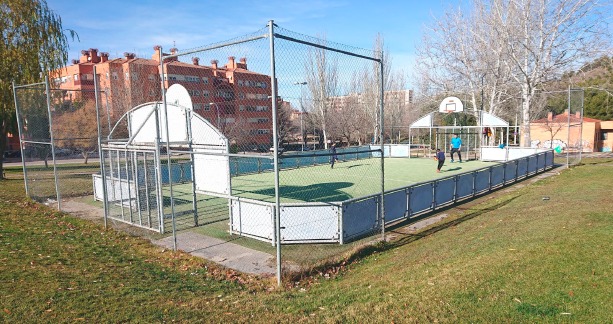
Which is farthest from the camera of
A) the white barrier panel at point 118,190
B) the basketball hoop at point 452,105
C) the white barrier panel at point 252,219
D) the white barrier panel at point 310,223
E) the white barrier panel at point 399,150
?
the white barrier panel at point 399,150

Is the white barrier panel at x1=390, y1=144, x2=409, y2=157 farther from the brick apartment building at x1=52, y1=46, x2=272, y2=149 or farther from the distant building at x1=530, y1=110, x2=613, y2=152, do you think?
the brick apartment building at x1=52, y1=46, x2=272, y2=149

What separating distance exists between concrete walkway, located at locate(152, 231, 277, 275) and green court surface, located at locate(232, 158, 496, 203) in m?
3.84

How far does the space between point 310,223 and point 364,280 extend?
2.50 meters

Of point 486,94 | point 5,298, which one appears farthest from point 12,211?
point 486,94

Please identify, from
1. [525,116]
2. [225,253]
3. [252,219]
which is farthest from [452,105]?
[225,253]

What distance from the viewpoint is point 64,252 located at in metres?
7.72

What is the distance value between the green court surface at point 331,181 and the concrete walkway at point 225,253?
151 inches

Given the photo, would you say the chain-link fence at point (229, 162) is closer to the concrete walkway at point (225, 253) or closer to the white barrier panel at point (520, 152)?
the concrete walkway at point (225, 253)

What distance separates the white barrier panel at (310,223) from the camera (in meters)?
8.48

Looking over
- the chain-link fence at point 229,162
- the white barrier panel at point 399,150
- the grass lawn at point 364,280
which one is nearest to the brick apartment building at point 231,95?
the chain-link fence at point 229,162

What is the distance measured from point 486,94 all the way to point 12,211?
34.7 metres

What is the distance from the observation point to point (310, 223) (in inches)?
337

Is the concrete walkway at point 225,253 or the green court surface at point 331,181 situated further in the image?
the green court surface at point 331,181

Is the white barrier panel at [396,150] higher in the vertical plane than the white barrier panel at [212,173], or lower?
lower
